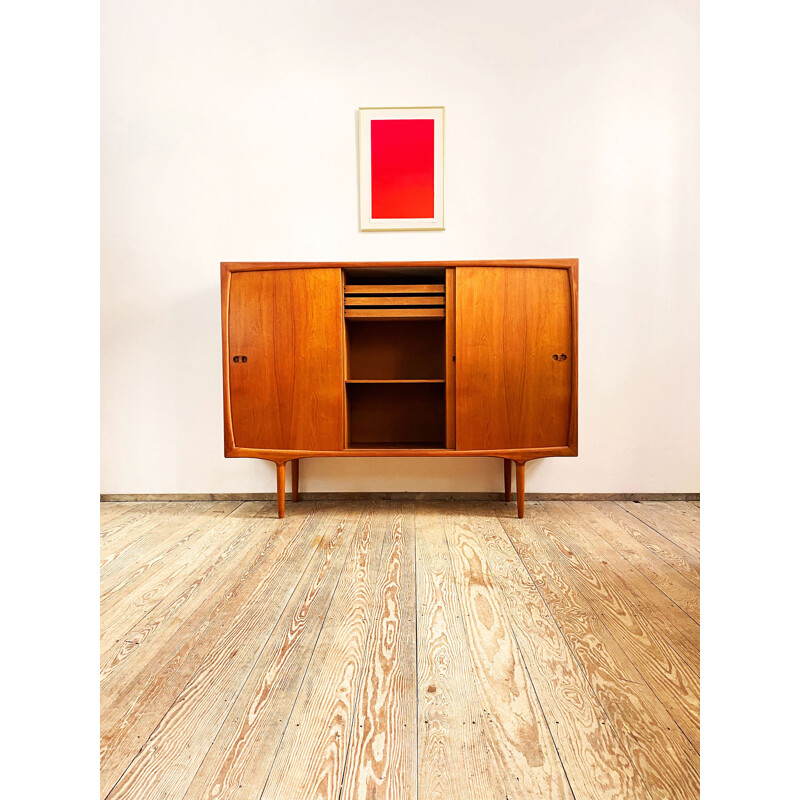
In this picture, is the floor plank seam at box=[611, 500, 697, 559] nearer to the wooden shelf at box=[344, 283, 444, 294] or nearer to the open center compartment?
the open center compartment

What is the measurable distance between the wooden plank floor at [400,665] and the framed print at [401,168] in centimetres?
149

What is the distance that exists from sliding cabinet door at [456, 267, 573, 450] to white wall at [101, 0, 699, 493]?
1.33 ft

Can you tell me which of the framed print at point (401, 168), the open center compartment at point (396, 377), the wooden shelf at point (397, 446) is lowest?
the wooden shelf at point (397, 446)

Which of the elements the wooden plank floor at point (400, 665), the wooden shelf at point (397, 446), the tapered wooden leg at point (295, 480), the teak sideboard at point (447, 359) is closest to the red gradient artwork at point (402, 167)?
the teak sideboard at point (447, 359)

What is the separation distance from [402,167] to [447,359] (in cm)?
101

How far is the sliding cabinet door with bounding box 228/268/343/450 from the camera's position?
2520mm

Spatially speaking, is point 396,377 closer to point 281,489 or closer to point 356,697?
point 281,489

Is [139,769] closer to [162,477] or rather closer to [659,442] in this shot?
[162,477]

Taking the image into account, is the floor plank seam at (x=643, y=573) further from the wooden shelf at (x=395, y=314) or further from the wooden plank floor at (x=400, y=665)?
the wooden shelf at (x=395, y=314)

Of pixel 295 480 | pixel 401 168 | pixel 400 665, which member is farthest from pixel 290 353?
pixel 400 665

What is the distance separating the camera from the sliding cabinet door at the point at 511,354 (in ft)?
8.26

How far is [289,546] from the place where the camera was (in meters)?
2.20

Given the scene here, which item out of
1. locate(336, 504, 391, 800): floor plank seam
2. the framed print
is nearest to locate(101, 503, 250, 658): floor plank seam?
locate(336, 504, 391, 800): floor plank seam

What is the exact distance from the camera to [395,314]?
2590 millimetres
